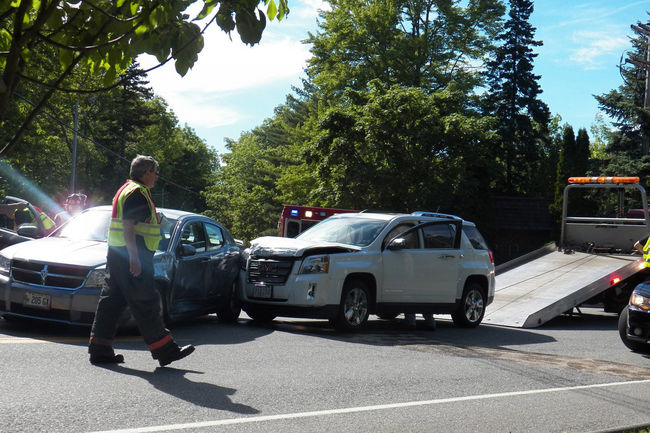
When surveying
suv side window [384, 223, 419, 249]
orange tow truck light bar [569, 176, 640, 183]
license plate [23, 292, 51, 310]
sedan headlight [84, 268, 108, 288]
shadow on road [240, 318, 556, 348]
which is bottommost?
shadow on road [240, 318, 556, 348]

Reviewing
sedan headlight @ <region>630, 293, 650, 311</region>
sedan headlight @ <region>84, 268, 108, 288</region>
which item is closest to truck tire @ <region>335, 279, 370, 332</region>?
sedan headlight @ <region>84, 268, 108, 288</region>

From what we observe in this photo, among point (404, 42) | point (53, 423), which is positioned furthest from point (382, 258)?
point (404, 42)

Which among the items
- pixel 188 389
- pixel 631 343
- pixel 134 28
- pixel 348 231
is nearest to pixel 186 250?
pixel 348 231

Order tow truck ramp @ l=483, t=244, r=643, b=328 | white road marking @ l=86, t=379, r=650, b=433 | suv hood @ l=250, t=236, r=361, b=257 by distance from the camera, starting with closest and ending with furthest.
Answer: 1. white road marking @ l=86, t=379, r=650, b=433
2. suv hood @ l=250, t=236, r=361, b=257
3. tow truck ramp @ l=483, t=244, r=643, b=328

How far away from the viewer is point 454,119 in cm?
2952

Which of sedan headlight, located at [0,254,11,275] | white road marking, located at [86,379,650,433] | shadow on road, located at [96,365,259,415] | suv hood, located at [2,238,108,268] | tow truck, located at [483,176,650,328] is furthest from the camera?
tow truck, located at [483,176,650,328]

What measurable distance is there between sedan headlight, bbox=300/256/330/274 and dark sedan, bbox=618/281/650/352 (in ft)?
13.6

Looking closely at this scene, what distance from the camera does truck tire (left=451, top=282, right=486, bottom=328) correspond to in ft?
43.8

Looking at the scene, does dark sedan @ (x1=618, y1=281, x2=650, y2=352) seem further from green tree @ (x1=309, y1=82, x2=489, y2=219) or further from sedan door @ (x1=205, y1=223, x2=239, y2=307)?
green tree @ (x1=309, y1=82, x2=489, y2=219)

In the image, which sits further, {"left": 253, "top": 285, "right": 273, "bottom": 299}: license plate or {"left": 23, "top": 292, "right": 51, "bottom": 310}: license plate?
{"left": 253, "top": 285, "right": 273, "bottom": 299}: license plate

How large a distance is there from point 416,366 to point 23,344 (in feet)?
13.4

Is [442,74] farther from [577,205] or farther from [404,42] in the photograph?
[577,205]

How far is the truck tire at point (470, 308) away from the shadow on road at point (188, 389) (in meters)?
6.87

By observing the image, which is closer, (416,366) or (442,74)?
(416,366)
